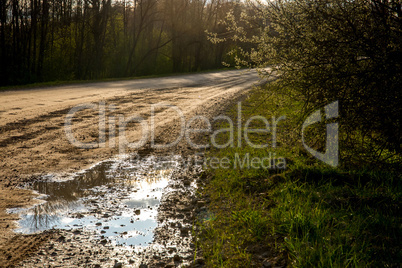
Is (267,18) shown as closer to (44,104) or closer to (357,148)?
(357,148)

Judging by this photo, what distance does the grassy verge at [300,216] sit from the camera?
10.3 ft

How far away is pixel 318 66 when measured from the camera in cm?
501

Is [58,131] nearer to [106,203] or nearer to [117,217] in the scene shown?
[106,203]

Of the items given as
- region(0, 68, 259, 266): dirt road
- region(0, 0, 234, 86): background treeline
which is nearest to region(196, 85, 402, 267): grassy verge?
region(0, 68, 259, 266): dirt road

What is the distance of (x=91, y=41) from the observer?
98.6 feet

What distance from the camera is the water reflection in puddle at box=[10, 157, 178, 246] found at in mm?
3754

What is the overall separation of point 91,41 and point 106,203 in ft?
92.9

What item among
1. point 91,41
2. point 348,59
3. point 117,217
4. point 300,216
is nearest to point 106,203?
point 117,217

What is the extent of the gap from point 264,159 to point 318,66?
6.55ft

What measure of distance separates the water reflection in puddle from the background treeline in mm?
14950

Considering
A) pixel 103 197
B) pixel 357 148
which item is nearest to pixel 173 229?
pixel 103 197

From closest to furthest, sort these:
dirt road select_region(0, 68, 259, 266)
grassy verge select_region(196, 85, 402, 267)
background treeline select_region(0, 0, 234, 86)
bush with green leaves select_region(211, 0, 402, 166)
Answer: grassy verge select_region(196, 85, 402, 267) → bush with green leaves select_region(211, 0, 402, 166) → dirt road select_region(0, 68, 259, 266) → background treeline select_region(0, 0, 234, 86)

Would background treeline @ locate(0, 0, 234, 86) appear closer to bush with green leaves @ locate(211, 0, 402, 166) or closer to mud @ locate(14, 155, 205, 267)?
bush with green leaves @ locate(211, 0, 402, 166)

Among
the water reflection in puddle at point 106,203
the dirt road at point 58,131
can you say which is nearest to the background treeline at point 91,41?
the dirt road at point 58,131
